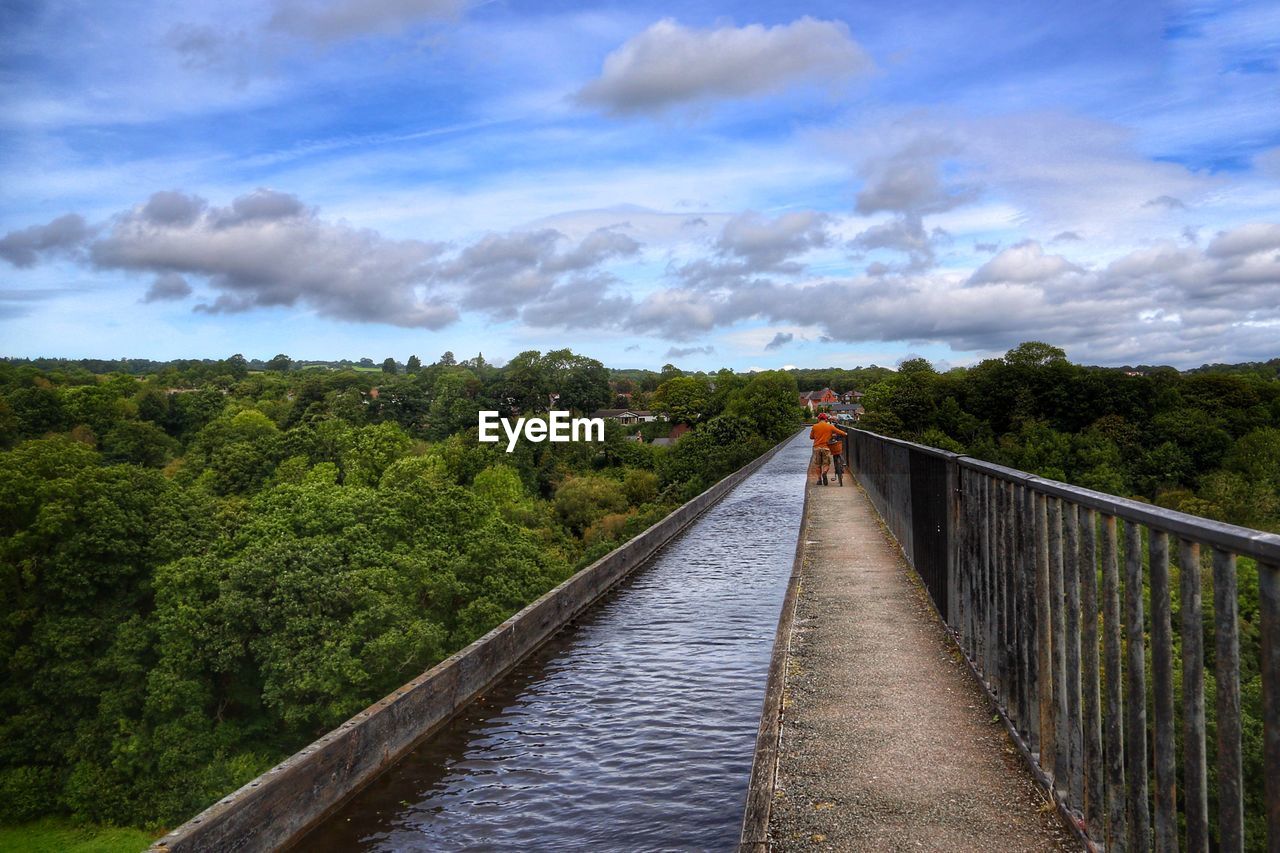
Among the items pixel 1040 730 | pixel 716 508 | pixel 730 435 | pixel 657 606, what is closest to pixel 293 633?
pixel 716 508

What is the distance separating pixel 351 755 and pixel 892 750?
3.18m

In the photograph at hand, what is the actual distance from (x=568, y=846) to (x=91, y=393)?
10624cm

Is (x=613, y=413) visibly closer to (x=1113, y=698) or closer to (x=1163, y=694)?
(x=1113, y=698)

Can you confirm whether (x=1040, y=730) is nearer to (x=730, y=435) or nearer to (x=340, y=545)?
(x=340, y=545)

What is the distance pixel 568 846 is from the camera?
4.71 meters

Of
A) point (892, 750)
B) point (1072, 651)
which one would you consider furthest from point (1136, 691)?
point (892, 750)

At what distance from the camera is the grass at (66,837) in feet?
91.7

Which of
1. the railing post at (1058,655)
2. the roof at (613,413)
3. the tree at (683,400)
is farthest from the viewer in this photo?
the tree at (683,400)

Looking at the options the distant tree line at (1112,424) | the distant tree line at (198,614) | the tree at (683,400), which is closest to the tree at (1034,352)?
the distant tree line at (1112,424)

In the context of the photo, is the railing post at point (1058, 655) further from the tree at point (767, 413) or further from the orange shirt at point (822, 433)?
Result: the tree at point (767, 413)

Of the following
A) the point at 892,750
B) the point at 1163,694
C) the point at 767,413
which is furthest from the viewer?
the point at 767,413

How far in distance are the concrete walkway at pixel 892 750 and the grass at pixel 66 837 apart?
28546mm

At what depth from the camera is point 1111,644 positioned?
10.0 ft

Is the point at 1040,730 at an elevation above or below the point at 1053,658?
below
